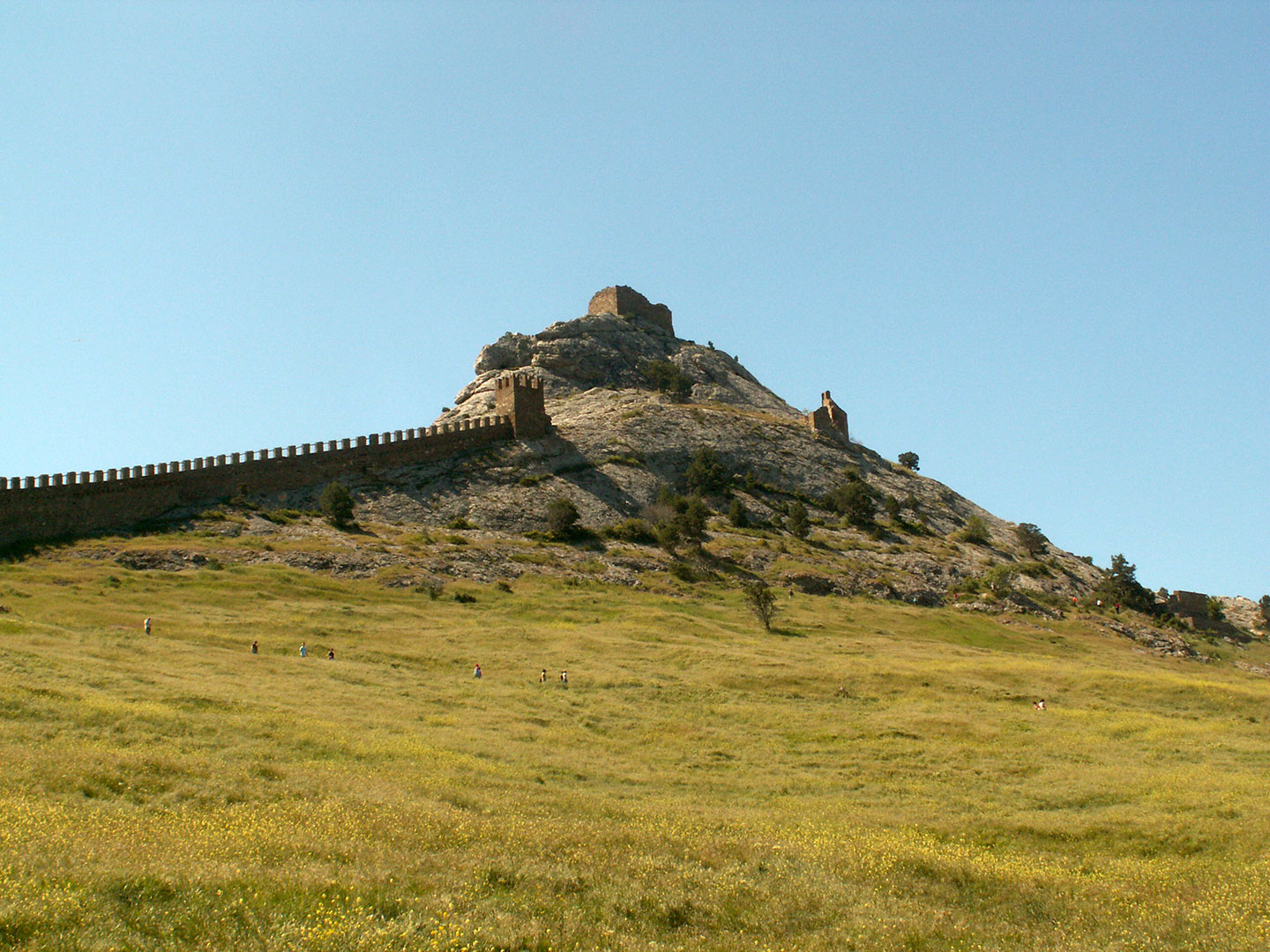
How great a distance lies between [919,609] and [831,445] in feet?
119

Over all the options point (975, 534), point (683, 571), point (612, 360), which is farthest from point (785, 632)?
point (612, 360)

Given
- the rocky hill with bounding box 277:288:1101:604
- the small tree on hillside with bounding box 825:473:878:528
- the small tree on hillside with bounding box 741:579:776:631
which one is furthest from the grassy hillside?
the small tree on hillside with bounding box 825:473:878:528

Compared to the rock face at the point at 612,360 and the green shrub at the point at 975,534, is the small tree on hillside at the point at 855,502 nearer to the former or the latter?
the green shrub at the point at 975,534

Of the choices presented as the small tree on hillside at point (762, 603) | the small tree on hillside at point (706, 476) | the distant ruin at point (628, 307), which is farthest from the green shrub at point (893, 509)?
the distant ruin at point (628, 307)

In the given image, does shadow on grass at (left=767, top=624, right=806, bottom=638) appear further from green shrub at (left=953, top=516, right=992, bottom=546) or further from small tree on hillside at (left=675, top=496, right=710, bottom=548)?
green shrub at (left=953, top=516, right=992, bottom=546)

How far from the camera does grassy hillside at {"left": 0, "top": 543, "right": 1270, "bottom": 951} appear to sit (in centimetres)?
1460

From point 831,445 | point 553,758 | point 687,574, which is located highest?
point 831,445

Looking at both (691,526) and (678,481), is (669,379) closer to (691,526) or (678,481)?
(678,481)

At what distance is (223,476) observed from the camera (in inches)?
2638

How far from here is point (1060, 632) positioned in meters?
63.9

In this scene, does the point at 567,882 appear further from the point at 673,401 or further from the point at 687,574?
the point at 673,401

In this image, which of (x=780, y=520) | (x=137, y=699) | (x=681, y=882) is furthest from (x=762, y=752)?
(x=780, y=520)

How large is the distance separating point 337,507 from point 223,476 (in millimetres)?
8338

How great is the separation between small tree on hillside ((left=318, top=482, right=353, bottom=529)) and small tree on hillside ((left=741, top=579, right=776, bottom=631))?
84.2 ft
